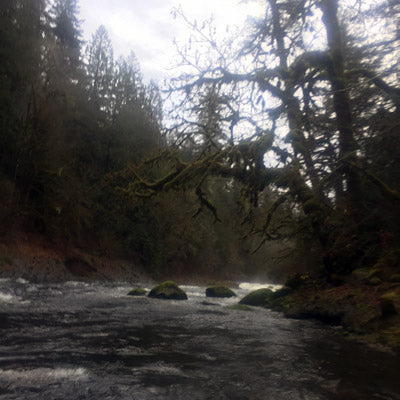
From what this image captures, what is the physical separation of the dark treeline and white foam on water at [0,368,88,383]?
786 cm

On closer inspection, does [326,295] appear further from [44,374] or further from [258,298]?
[44,374]

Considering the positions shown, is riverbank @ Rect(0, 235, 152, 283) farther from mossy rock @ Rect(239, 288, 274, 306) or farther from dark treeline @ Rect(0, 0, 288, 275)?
mossy rock @ Rect(239, 288, 274, 306)

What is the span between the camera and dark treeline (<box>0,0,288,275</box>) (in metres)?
18.4

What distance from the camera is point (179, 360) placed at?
16.2 feet

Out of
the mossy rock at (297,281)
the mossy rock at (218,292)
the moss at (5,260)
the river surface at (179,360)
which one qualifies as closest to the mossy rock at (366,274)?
the river surface at (179,360)

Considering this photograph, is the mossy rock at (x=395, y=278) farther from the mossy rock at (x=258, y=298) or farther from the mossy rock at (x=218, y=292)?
the mossy rock at (x=218, y=292)

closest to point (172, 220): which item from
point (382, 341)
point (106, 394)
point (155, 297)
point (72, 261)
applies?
point (72, 261)

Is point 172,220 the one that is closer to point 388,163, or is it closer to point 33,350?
point 388,163

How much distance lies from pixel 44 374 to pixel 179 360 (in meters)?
1.69

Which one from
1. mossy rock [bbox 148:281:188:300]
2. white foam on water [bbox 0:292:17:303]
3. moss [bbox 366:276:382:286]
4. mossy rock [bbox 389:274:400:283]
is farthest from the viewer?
mossy rock [bbox 148:281:188:300]

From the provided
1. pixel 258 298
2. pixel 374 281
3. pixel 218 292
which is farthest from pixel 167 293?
pixel 374 281

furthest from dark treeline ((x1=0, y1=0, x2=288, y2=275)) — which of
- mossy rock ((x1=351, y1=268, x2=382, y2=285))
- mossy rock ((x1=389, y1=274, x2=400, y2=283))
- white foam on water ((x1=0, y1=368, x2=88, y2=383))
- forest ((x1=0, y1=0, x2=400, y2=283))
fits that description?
white foam on water ((x1=0, y1=368, x2=88, y2=383))

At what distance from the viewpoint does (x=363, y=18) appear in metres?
8.88

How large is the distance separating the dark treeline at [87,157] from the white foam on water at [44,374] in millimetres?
7862
